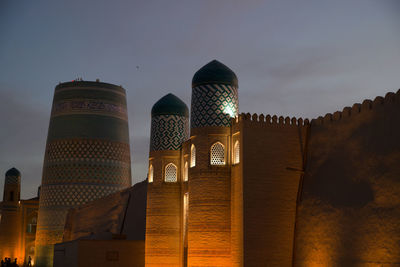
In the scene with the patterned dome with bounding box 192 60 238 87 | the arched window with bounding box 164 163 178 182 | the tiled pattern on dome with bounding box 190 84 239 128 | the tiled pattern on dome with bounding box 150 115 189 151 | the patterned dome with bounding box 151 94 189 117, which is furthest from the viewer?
the patterned dome with bounding box 151 94 189 117

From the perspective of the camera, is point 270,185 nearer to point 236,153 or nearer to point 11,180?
point 236,153

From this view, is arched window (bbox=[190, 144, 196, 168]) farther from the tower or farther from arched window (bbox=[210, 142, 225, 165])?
the tower

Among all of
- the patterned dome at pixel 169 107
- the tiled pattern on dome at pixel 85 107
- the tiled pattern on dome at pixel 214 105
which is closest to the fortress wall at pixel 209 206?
the tiled pattern on dome at pixel 214 105

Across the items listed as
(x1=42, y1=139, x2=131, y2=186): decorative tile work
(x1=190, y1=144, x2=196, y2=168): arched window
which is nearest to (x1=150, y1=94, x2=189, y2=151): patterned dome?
(x1=190, y1=144, x2=196, y2=168): arched window

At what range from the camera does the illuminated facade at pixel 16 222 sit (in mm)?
25547

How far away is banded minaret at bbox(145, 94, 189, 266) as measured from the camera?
1353 centimetres

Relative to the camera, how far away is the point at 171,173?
46.2 feet

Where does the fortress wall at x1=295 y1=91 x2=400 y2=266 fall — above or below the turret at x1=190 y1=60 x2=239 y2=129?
below

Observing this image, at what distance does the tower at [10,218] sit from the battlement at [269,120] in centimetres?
1772

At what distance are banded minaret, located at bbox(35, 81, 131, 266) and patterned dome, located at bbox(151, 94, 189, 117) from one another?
7.02 m

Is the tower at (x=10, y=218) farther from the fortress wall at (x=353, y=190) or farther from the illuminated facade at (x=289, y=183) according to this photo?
the fortress wall at (x=353, y=190)

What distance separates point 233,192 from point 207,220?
81 cm

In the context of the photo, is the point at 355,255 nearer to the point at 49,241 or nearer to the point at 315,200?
the point at 315,200

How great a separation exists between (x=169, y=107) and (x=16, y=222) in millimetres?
15113
